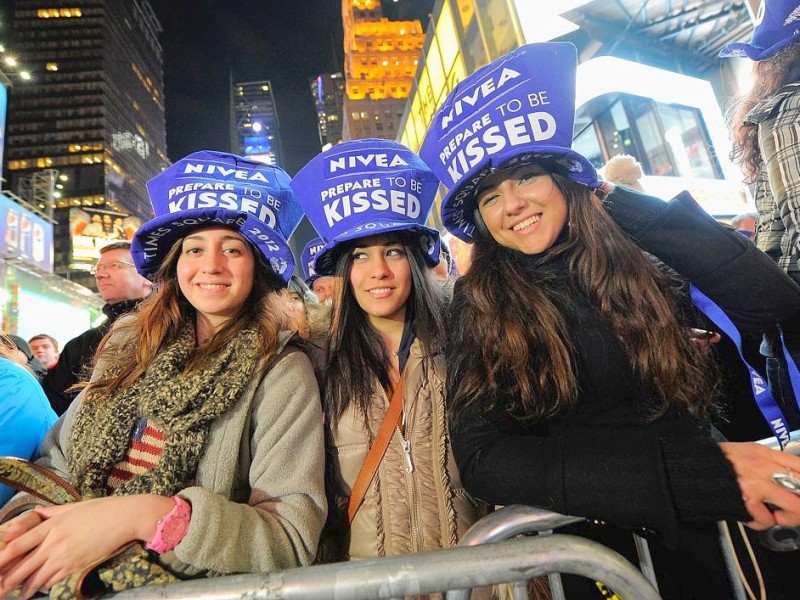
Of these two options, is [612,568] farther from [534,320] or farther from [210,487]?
[210,487]

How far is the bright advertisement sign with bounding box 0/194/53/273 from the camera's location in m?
11.7

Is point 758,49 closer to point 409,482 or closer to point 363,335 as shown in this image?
point 363,335

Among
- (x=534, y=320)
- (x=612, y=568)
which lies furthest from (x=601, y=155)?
(x=612, y=568)

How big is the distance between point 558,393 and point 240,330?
133cm

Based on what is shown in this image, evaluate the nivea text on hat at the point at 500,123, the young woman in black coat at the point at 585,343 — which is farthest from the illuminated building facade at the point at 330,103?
the young woman in black coat at the point at 585,343

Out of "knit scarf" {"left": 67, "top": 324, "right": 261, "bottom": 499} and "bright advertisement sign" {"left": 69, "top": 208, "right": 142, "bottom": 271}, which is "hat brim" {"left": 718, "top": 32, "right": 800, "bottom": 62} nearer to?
"knit scarf" {"left": 67, "top": 324, "right": 261, "bottom": 499}

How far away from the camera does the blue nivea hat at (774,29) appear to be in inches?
69.9

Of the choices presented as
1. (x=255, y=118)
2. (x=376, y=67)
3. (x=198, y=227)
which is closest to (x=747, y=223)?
(x=198, y=227)

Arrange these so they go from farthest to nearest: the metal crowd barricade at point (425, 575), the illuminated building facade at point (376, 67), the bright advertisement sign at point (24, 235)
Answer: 1. the illuminated building facade at point (376, 67)
2. the bright advertisement sign at point (24, 235)
3. the metal crowd barricade at point (425, 575)

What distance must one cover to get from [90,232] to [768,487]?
32884 mm

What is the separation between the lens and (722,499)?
3.35 ft

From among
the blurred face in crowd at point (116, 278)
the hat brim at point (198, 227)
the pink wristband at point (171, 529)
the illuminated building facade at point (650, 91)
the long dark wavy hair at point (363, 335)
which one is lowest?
the pink wristband at point (171, 529)

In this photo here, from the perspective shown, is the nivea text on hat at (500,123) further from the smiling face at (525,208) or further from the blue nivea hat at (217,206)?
the blue nivea hat at (217,206)

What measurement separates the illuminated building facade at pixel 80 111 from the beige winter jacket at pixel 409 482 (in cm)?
7261
